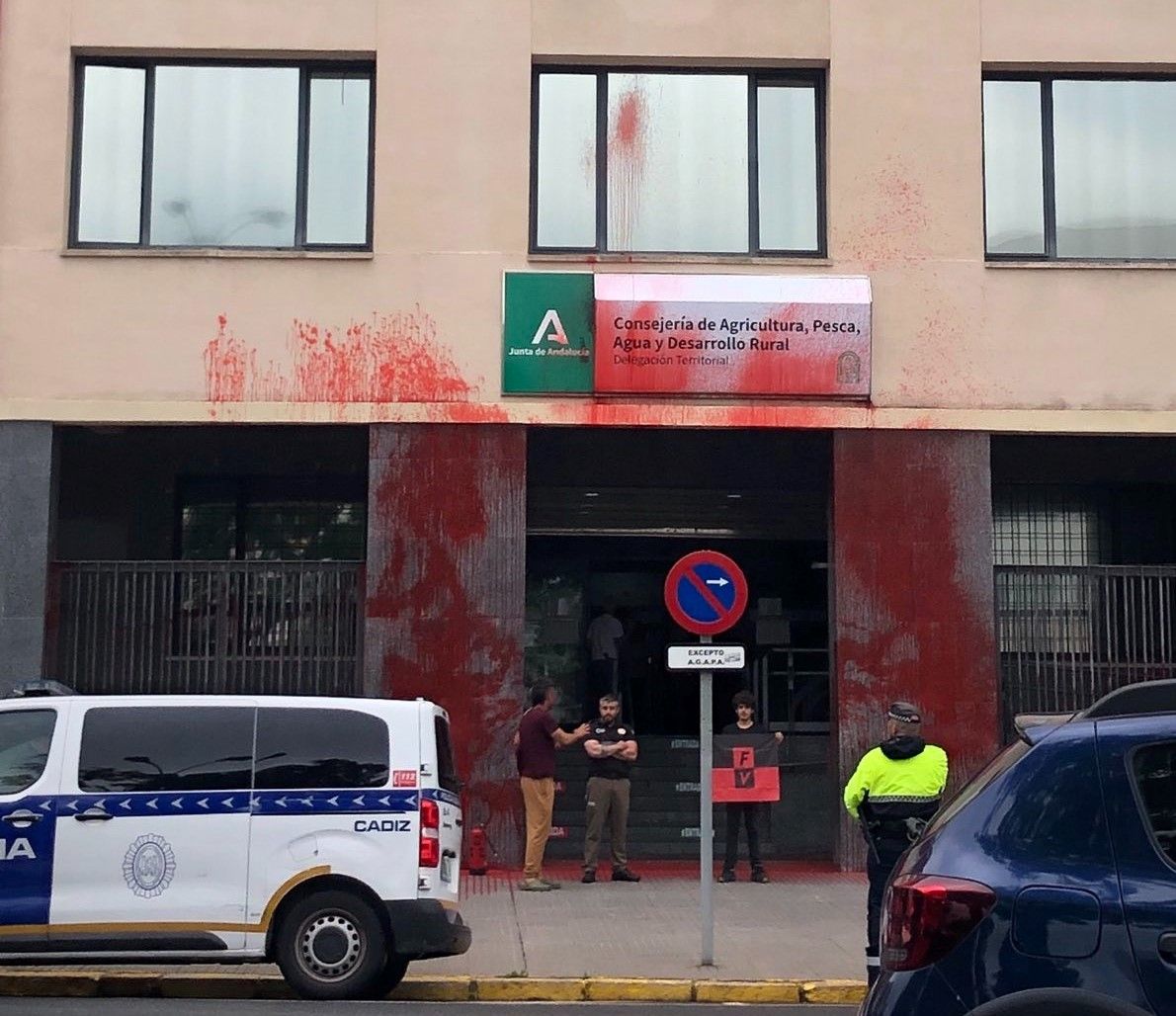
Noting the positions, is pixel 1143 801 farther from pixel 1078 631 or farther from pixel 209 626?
pixel 209 626

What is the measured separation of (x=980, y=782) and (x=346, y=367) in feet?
39.0

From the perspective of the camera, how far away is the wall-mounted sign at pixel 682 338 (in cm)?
1630

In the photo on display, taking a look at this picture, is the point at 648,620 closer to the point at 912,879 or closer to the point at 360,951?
the point at 360,951

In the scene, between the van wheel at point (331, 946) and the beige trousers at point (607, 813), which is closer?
the van wheel at point (331, 946)

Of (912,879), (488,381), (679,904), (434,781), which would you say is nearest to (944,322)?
(488,381)

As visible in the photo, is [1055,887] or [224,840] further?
[224,840]

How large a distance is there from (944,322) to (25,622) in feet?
30.5

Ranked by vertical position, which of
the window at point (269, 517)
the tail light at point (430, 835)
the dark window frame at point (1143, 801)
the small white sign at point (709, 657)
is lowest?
the tail light at point (430, 835)

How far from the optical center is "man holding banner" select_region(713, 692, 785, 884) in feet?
52.3

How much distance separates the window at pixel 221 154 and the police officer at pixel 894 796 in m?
8.66

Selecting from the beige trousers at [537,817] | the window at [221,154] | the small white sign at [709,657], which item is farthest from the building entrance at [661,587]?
the small white sign at [709,657]

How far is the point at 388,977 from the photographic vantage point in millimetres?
10258

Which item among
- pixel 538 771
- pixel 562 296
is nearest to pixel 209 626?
pixel 538 771

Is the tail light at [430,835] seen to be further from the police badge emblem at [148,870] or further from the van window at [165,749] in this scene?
the police badge emblem at [148,870]
